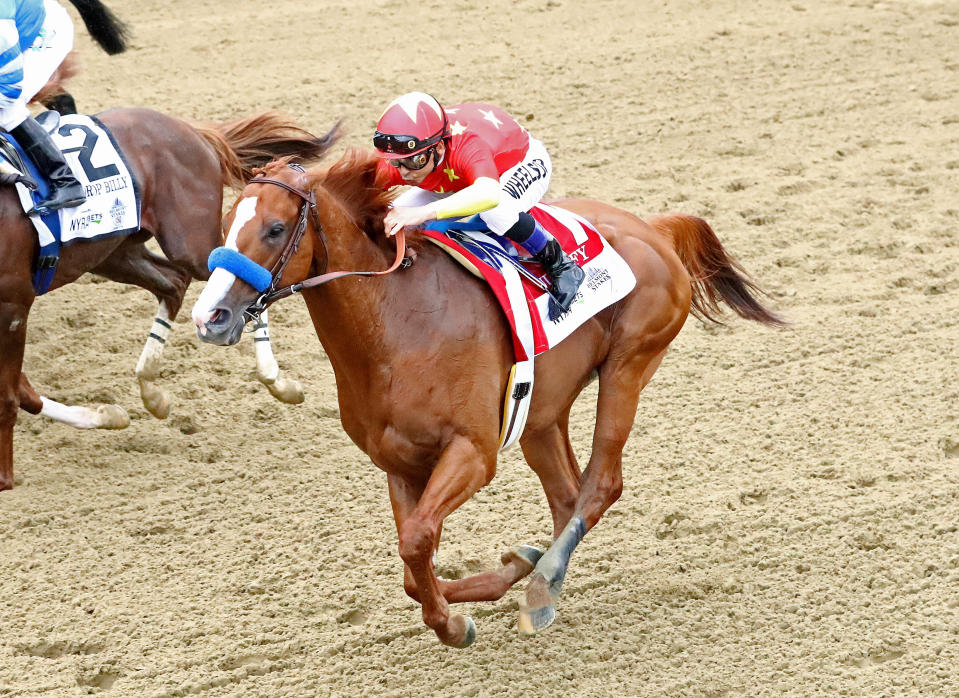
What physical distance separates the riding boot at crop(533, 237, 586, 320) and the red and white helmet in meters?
0.61

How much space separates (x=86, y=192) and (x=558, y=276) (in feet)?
7.50

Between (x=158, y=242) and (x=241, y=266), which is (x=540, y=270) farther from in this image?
(x=158, y=242)

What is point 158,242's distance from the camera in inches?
230

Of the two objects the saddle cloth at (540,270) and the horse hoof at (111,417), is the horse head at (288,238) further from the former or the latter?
the horse hoof at (111,417)

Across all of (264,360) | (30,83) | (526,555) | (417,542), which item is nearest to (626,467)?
(526,555)

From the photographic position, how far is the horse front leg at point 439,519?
12.3 ft

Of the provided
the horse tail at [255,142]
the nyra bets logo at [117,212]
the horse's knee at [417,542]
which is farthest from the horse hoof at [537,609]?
the horse tail at [255,142]

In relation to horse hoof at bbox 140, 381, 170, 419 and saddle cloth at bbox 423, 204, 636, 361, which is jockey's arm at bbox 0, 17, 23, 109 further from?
saddle cloth at bbox 423, 204, 636, 361

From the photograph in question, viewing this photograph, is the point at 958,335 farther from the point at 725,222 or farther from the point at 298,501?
the point at 298,501

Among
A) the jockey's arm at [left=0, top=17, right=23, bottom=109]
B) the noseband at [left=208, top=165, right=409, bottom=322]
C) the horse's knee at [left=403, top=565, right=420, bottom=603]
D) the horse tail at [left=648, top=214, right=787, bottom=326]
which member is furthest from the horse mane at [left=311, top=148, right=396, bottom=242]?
the jockey's arm at [left=0, top=17, right=23, bottom=109]

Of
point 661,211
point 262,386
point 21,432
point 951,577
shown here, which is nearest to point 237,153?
point 262,386

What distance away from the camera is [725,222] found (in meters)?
7.12

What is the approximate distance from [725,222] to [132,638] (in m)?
4.11

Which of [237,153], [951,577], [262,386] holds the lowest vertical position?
[262,386]
